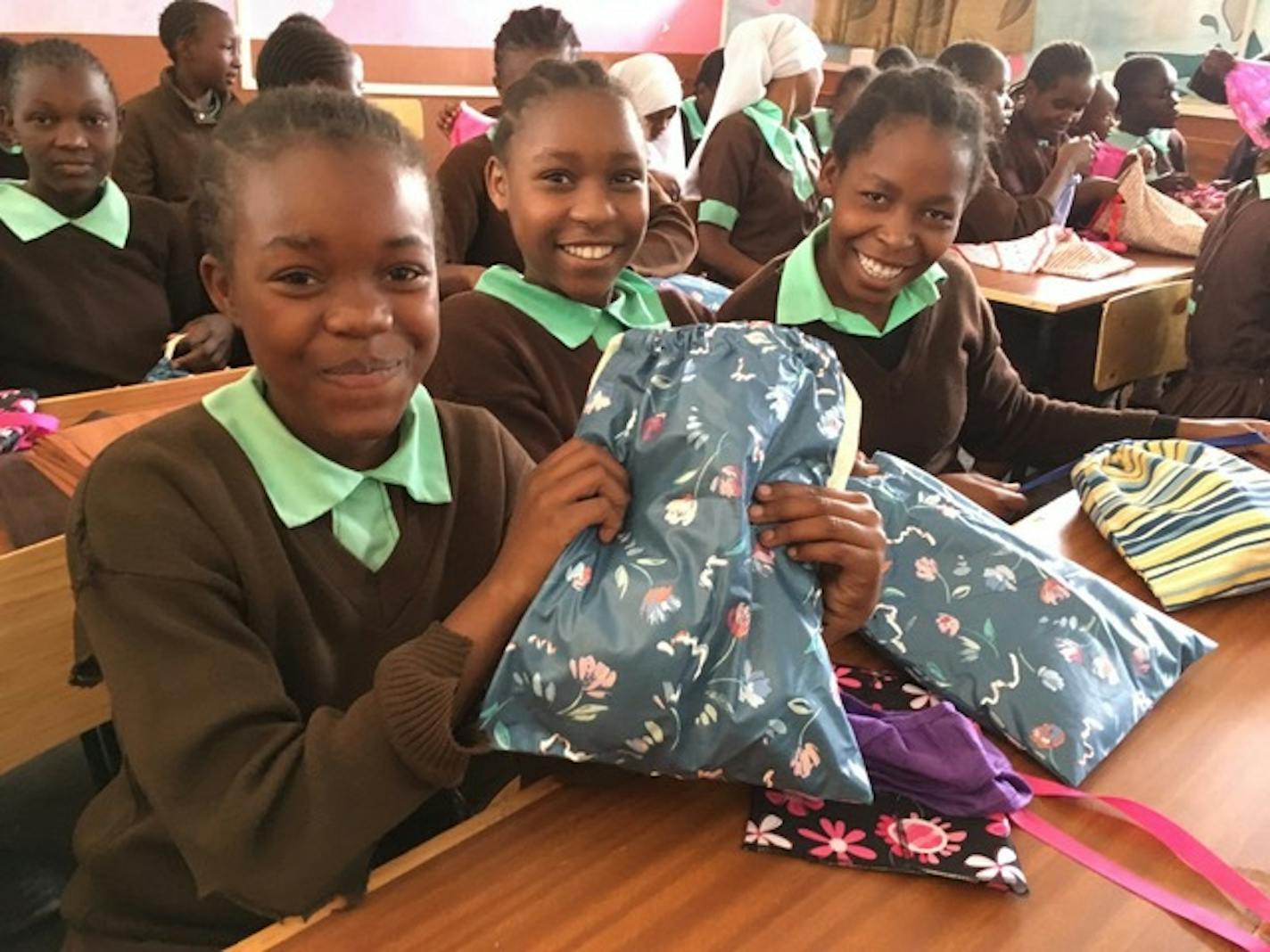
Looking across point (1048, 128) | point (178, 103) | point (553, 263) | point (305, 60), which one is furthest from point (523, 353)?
point (1048, 128)

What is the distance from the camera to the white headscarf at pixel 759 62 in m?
3.71

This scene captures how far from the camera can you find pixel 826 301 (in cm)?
173

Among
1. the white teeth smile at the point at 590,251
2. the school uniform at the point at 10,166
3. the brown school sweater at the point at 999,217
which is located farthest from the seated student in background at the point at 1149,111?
the school uniform at the point at 10,166

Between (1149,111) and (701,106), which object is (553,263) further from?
(701,106)

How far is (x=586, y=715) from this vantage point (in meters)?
0.82

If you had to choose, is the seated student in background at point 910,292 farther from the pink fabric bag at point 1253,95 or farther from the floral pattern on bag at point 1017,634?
the pink fabric bag at point 1253,95

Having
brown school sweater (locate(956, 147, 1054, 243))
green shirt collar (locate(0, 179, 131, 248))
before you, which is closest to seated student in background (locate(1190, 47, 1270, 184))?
brown school sweater (locate(956, 147, 1054, 243))

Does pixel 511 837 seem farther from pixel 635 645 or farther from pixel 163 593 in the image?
pixel 163 593

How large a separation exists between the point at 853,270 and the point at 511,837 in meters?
1.12

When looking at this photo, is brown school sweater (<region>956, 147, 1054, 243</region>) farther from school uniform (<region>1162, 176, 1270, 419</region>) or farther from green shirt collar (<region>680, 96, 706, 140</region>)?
green shirt collar (<region>680, 96, 706, 140</region>)

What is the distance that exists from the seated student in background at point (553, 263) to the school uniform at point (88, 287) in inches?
42.6

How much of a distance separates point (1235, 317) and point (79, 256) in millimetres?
2491

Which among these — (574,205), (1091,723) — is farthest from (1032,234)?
(1091,723)

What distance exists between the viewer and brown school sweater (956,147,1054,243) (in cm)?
347
